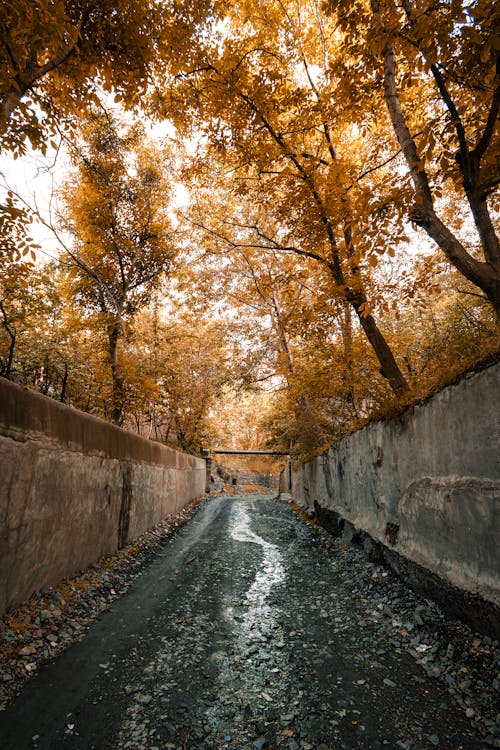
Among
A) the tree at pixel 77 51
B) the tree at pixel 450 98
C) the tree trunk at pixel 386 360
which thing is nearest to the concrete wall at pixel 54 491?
the tree at pixel 77 51

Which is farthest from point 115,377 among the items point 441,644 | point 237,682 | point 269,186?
Answer: point 441,644

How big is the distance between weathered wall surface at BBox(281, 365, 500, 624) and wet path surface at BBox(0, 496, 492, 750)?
0.85 meters

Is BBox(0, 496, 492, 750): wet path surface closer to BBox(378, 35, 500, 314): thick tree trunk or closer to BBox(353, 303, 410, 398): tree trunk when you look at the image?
BBox(353, 303, 410, 398): tree trunk

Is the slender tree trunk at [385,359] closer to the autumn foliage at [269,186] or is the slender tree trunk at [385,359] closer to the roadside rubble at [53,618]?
the autumn foliage at [269,186]

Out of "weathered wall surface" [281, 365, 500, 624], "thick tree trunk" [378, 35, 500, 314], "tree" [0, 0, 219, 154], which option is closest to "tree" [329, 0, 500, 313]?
"thick tree trunk" [378, 35, 500, 314]

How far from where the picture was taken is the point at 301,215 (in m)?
7.92

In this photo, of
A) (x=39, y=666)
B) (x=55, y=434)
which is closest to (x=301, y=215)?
(x=55, y=434)

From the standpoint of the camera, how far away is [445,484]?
3895mm

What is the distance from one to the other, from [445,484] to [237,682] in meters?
2.71

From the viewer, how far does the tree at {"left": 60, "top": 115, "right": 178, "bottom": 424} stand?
11.4 meters

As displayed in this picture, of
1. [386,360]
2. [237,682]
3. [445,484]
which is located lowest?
[237,682]

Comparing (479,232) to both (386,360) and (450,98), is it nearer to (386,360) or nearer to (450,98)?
(450,98)

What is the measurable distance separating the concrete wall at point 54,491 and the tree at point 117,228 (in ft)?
15.7

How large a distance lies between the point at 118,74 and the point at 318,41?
5293 mm
